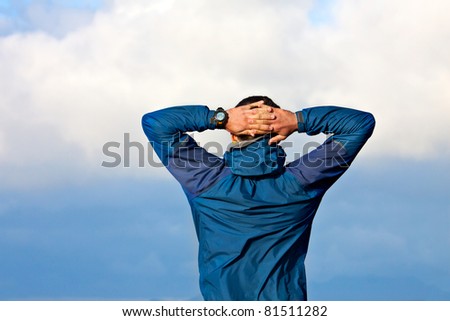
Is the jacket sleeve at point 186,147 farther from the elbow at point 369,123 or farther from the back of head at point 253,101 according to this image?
the elbow at point 369,123

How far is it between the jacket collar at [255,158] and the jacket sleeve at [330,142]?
268 millimetres

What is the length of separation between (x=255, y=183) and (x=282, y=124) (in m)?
0.58

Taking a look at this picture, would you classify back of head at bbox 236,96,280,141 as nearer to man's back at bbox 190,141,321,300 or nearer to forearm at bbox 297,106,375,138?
man's back at bbox 190,141,321,300

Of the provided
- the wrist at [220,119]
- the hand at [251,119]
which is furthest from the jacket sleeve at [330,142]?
the wrist at [220,119]

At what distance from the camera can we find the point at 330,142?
6074mm

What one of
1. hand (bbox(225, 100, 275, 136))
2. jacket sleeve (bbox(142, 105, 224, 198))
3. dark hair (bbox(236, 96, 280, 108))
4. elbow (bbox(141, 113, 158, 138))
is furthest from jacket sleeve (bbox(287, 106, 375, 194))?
elbow (bbox(141, 113, 158, 138))

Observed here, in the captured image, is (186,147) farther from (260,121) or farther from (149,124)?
(260,121)

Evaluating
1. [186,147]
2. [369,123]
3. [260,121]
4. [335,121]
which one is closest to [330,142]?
[335,121]

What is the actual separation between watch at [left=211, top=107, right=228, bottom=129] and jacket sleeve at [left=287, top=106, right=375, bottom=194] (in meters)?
0.67

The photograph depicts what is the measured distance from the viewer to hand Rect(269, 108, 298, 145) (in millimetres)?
5789

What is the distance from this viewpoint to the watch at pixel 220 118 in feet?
19.1

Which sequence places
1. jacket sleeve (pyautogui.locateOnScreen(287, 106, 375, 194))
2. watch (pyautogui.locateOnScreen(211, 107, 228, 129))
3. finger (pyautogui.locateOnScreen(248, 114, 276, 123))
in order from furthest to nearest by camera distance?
jacket sleeve (pyautogui.locateOnScreen(287, 106, 375, 194)) → watch (pyautogui.locateOnScreen(211, 107, 228, 129)) → finger (pyautogui.locateOnScreen(248, 114, 276, 123))

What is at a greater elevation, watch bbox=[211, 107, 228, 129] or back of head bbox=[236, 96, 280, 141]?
back of head bbox=[236, 96, 280, 141]
